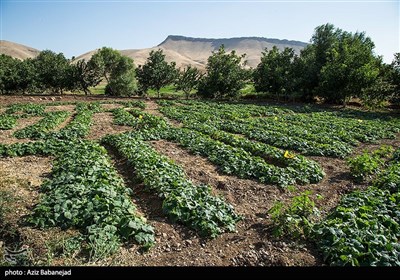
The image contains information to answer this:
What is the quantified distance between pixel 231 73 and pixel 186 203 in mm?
35005

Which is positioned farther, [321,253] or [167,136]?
[167,136]

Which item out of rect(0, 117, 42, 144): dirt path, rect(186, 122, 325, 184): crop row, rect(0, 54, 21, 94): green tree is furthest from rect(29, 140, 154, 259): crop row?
rect(0, 54, 21, 94): green tree

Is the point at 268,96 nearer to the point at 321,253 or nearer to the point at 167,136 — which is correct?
the point at 167,136

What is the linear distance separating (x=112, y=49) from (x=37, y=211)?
138 ft

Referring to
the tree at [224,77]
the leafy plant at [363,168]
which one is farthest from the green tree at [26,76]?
the leafy plant at [363,168]

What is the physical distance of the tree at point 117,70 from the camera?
140 ft

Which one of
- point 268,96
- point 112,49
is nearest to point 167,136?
point 268,96

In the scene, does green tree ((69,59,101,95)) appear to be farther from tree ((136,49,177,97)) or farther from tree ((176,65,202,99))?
tree ((176,65,202,99))

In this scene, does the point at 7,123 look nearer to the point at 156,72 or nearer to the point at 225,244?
the point at 225,244

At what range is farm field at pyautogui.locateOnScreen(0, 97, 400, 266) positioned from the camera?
5.46 m

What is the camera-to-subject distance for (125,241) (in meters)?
5.76

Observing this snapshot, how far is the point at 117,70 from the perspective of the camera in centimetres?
4375
